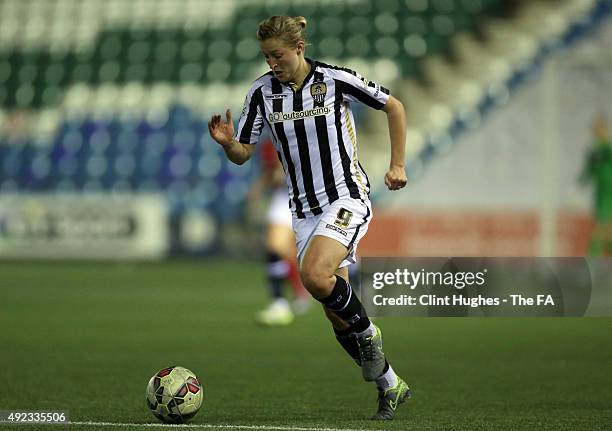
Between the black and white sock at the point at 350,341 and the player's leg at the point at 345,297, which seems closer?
the player's leg at the point at 345,297

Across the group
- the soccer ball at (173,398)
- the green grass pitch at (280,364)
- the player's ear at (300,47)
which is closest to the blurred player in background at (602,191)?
the green grass pitch at (280,364)

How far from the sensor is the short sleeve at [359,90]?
5523mm

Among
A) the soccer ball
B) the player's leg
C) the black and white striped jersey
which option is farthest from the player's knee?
the soccer ball

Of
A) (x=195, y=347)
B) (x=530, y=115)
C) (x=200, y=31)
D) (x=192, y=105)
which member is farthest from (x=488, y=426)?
(x=200, y=31)

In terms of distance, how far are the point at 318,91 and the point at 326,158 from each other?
1.02 feet

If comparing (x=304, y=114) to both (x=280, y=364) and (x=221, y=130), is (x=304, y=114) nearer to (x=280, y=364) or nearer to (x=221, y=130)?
(x=221, y=130)

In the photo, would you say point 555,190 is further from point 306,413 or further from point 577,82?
point 306,413

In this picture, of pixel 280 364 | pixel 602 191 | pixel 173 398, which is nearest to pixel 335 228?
pixel 173 398

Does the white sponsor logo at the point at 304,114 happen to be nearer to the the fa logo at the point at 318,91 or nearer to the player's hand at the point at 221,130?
the the fa logo at the point at 318,91

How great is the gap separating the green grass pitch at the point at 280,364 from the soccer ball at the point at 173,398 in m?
0.10

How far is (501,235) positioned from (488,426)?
12.5 meters

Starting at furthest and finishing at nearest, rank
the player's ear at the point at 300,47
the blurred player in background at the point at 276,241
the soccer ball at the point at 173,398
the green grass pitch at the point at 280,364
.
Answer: the blurred player in background at the point at 276,241 → the green grass pitch at the point at 280,364 → the player's ear at the point at 300,47 → the soccer ball at the point at 173,398

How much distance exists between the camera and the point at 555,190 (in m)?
17.0

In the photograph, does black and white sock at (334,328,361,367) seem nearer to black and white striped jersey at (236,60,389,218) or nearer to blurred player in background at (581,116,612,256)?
black and white striped jersey at (236,60,389,218)
